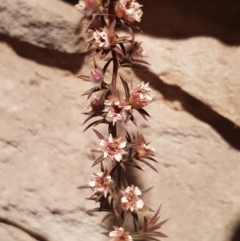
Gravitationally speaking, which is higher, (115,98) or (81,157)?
(115,98)

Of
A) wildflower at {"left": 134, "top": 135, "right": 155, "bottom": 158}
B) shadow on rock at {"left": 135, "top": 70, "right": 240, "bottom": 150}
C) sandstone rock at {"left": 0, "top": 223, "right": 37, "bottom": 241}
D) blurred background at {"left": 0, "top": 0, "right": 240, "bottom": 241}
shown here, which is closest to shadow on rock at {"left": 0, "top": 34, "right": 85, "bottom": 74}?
blurred background at {"left": 0, "top": 0, "right": 240, "bottom": 241}

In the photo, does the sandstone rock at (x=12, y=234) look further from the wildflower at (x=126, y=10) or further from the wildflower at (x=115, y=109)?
the wildflower at (x=126, y=10)

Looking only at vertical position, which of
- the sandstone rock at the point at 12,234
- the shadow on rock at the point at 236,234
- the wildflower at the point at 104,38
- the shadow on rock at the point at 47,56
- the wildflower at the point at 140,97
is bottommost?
the sandstone rock at the point at 12,234

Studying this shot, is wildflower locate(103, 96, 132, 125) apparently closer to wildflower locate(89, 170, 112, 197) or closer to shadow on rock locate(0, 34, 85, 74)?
wildflower locate(89, 170, 112, 197)

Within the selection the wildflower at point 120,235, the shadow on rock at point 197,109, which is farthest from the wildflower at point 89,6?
the wildflower at point 120,235

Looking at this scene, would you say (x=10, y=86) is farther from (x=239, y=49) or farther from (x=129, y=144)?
(x=239, y=49)

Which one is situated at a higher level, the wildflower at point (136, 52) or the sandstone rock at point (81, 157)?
the wildflower at point (136, 52)

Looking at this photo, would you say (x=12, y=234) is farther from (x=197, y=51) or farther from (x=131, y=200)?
(x=197, y=51)

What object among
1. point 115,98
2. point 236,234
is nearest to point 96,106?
point 115,98
